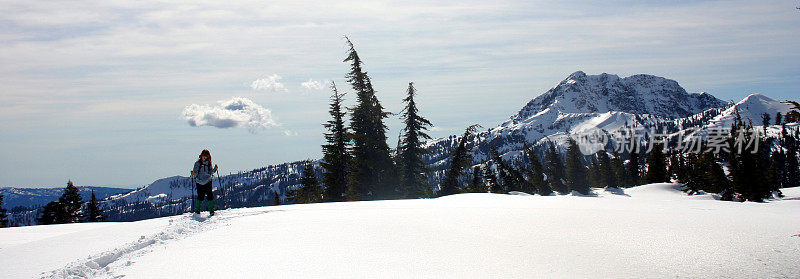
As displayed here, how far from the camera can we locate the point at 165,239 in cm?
827

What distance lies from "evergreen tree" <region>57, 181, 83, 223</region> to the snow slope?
49.4 metres

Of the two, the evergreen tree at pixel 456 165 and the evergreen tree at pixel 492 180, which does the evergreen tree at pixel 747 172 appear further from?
the evergreen tree at pixel 456 165

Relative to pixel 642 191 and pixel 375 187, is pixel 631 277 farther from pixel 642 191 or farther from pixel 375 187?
pixel 642 191

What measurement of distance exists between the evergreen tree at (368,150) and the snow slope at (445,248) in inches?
1041

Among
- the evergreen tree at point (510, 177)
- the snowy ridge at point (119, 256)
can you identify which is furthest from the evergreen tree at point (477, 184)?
the snowy ridge at point (119, 256)

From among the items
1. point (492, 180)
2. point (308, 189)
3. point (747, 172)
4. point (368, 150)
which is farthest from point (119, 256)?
point (747, 172)

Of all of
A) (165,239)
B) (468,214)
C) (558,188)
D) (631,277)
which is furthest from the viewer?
(558,188)

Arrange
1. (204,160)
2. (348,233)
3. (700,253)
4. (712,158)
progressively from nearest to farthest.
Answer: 1. (700,253)
2. (348,233)
3. (204,160)
4. (712,158)

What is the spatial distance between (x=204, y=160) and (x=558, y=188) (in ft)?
242

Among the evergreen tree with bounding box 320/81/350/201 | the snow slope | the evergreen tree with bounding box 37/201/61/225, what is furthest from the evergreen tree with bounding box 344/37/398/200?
the evergreen tree with bounding box 37/201/61/225

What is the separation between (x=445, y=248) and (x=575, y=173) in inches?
3192

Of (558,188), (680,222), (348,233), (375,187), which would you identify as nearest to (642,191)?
(558,188)

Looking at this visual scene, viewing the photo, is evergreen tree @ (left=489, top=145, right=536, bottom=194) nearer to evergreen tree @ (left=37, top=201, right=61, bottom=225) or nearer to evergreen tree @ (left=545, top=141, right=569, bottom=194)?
evergreen tree @ (left=545, top=141, right=569, bottom=194)

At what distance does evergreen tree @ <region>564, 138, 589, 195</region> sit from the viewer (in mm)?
75125
